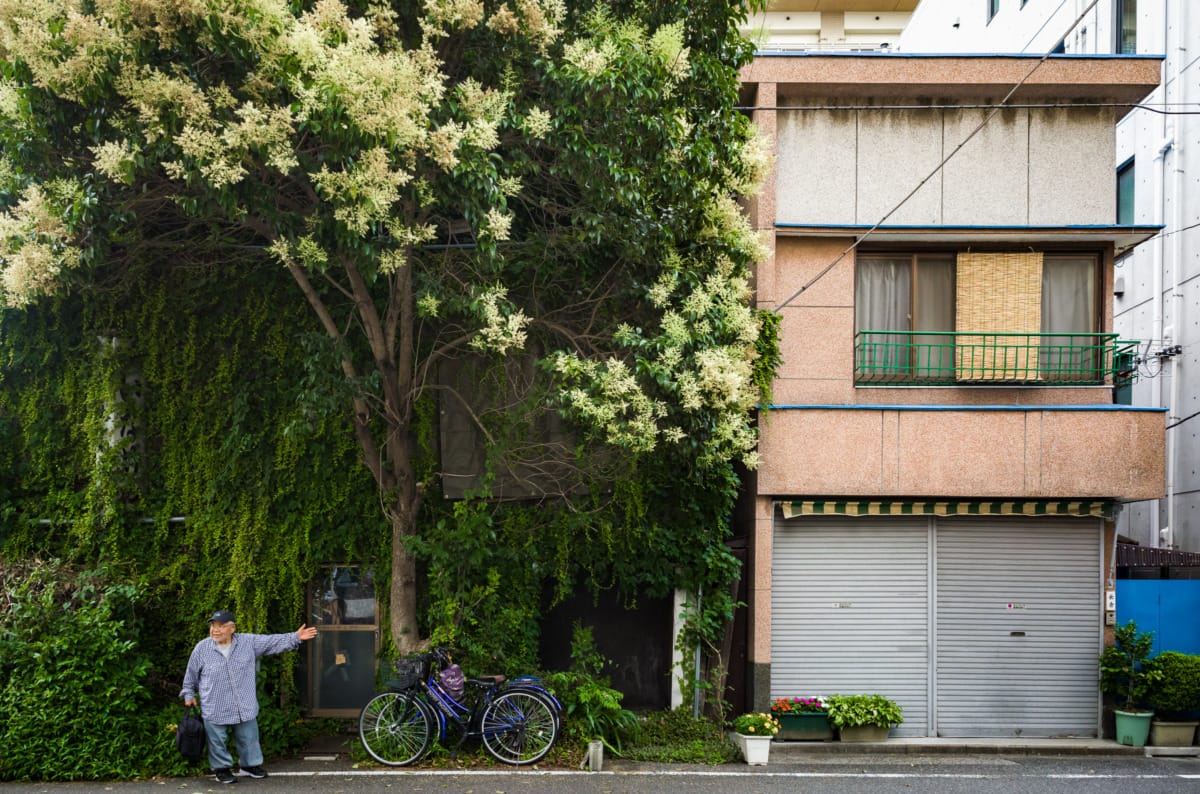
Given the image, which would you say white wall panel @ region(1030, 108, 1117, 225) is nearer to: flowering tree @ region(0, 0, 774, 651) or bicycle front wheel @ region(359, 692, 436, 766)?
flowering tree @ region(0, 0, 774, 651)

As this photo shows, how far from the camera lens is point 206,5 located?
8.33 metres

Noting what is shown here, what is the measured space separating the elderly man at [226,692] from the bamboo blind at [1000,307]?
29.2 ft

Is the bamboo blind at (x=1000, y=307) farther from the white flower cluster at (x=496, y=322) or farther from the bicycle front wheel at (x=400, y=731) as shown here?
the bicycle front wheel at (x=400, y=731)

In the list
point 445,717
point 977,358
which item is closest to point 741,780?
point 445,717

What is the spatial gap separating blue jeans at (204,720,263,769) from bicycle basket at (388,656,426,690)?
A: 1.47 metres

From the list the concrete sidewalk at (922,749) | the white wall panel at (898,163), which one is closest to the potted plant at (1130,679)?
the concrete sidewalk at (922,749)

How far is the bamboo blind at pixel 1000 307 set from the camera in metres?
13.1

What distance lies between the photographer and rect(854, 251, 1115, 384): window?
516 inches

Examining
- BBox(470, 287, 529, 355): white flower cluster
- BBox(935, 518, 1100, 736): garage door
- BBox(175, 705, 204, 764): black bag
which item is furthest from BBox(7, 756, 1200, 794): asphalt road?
BBox(470, 287, 529, 355): white flower cluster

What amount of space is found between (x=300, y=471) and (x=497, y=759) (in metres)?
4.39

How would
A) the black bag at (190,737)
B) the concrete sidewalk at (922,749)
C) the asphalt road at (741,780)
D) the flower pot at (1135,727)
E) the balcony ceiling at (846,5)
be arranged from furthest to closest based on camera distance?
the balcony ceiling at (846,5), the flower pot at (1135,727), the concrete sidewalk at (922,749), the asphalt road at (741,780), the black bag at (190,737)

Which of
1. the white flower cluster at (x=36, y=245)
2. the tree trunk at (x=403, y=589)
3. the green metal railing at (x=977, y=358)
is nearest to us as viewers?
the white flower cluster at (x=36, y=245)

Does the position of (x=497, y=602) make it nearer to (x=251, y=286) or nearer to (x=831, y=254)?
(x=251, y=286)

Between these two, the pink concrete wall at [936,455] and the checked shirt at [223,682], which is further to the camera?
the pink concrete wall at [936,455]
